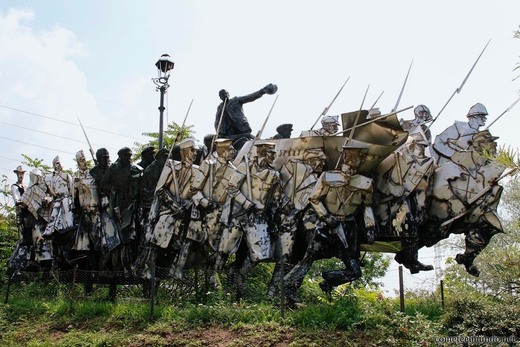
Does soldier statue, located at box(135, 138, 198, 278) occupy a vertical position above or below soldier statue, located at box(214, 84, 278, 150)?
below

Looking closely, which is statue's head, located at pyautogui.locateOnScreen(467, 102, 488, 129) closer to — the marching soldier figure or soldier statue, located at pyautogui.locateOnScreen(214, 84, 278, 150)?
the marching soldier figure

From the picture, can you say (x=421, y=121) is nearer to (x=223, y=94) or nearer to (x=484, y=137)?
(x=484, y=137)

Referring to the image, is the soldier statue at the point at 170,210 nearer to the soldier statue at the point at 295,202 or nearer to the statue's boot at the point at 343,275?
the soldier statue at the point at 295,202

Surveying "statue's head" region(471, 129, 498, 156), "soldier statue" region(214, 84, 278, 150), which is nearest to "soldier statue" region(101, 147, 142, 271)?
"soldier statue" region(214, 84, 278, 150)

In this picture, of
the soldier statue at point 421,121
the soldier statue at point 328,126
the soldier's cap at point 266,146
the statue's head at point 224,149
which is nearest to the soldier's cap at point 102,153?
the statue's head at point 224,149

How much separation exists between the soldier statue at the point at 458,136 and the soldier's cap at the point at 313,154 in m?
2.12

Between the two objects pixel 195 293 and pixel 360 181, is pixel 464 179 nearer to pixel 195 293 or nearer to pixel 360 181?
pixel 360 181

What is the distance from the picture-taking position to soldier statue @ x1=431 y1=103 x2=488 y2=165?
1294cm

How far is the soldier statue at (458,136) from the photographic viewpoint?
12938 millimetres

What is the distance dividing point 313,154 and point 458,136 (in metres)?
2.73

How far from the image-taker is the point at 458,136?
1308 cm

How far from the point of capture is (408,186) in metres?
12.1

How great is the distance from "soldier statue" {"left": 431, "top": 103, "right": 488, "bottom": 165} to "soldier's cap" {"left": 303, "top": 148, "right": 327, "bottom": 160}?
2.12 meters

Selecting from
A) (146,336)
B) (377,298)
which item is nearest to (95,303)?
(146,336)
